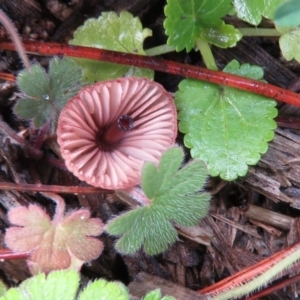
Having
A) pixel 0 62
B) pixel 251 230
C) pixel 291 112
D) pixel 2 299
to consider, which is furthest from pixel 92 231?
pixel 291 112

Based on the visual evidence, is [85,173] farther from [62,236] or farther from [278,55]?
[278,55]

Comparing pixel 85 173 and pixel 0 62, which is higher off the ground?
pixel 0 62

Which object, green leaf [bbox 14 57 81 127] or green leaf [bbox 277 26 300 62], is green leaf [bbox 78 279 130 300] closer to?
green leaf [bbox 14 57 81 127]

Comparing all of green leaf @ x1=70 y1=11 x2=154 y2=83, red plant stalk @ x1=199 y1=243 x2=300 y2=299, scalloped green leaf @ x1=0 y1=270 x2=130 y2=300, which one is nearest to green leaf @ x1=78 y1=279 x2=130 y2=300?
scalloped green leaf @ x1=0 y1=270 x2=130 y2=300

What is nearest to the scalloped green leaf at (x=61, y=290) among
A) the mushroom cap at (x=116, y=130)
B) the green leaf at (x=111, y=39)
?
the mushroom cap at (x=116, y=130)

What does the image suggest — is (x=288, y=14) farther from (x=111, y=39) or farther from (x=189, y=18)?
(x=111, y=39)
